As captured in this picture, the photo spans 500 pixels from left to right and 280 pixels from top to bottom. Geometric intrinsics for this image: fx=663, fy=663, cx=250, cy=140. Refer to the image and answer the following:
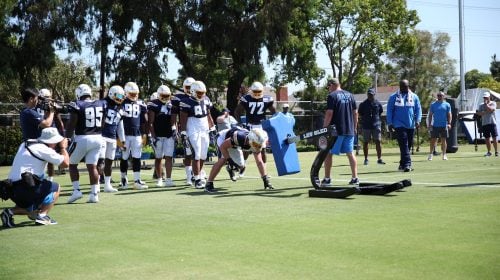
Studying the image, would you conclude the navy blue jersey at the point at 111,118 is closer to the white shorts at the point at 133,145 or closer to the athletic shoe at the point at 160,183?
the white shorts at the point at 133,145

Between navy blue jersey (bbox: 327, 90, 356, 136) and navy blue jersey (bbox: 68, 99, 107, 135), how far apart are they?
441cm

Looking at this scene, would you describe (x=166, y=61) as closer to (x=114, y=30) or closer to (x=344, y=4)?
(x=114, y=30)

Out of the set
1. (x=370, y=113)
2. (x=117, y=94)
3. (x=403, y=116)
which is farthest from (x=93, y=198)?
(x=370, y=113)

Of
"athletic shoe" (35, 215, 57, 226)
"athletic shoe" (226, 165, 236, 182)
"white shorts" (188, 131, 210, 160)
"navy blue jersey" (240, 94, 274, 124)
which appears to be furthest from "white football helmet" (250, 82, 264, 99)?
"athletic shoe" (35, 215, 57, 226)

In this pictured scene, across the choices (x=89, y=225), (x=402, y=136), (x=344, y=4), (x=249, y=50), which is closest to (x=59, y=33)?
(x=249, y=50)

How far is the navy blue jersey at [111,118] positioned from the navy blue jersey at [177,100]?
1256mm

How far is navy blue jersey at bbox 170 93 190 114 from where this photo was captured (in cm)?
1480

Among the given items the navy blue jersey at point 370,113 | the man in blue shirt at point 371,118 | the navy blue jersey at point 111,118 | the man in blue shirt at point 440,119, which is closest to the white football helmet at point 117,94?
the navy blue jersey at point 111,118

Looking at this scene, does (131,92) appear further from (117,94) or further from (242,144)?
(242,144)

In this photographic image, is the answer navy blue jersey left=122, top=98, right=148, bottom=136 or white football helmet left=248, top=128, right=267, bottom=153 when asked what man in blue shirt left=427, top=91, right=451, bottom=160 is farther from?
white football helmet left=248, top=128, right=267, bottom=153

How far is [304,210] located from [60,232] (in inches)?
140

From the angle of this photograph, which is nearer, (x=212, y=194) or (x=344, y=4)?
(x=212, y=194)

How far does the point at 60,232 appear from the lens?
8.73 meters

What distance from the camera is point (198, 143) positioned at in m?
14.7
